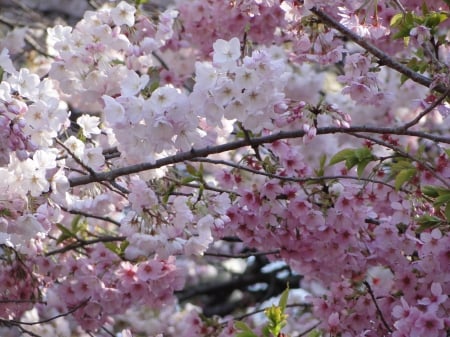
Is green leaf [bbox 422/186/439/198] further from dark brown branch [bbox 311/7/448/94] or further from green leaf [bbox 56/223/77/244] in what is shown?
green leaf [bbox 56/223/77/244]

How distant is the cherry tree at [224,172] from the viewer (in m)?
3.16

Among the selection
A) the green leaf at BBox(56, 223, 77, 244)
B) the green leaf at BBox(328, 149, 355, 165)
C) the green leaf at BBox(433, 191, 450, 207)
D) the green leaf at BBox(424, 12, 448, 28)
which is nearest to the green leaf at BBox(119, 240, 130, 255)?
the green leaf at BBox(56, 223, 77, 244)

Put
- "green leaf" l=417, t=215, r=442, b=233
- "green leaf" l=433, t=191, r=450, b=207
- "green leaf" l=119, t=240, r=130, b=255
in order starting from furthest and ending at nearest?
1. "green leaf" l=119, t=240, r=130, b=255
2. "green leaf" l=417, t=215, r=442, b=233
3. "green leaf" l=433, t=191, r=450, b=207

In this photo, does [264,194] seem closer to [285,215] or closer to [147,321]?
[285,215]

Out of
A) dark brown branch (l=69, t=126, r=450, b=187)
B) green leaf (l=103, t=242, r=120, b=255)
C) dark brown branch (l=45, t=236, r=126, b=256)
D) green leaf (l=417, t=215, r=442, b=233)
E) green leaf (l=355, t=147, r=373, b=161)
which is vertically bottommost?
dark brown branch (l=45, t=236, r=126, b=256)

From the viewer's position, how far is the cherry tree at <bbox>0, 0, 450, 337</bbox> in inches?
124

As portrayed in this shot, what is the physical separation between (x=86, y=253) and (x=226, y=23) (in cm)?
120

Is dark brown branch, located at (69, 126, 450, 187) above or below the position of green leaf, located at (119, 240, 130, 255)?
above

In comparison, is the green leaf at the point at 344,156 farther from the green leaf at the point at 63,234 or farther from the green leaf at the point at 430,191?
the green leaf at the point at 63,234

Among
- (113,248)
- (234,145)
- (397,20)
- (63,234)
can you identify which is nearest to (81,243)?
(63,234)

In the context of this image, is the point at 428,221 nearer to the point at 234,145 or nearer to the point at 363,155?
the point at 363,155

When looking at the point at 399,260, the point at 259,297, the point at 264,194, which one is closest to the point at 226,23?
the point at 264,194

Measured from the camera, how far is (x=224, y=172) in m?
4.21

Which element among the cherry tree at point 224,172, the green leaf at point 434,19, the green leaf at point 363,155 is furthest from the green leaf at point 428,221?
the green leaf at point 434,19
